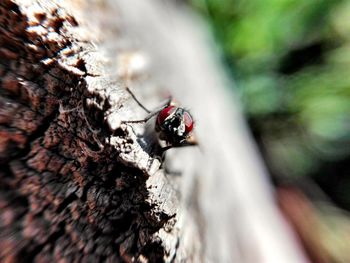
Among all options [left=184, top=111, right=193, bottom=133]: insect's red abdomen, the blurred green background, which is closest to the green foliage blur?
the blurred green background

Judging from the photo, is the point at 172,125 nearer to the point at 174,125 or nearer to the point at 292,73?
the point at 174,125

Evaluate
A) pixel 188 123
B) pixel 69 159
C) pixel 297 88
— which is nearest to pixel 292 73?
pixel 297 88

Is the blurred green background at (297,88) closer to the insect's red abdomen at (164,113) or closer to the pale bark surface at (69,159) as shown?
the insect's red abdomen at (164,113)

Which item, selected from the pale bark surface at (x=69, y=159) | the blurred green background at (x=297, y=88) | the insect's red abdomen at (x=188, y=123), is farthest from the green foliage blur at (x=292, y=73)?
the pale bark surface at (x=69, y=159)

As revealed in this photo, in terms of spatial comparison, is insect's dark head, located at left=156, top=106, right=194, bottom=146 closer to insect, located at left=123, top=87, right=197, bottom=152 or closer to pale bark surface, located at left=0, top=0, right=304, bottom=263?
insect, located at left=123, top=87, right=197, bottom=152

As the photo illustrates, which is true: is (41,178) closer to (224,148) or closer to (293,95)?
(224,148)

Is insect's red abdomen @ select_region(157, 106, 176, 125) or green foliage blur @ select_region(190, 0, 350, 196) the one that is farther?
green foliage blur @ select_region(190, 0, 350, 196)
